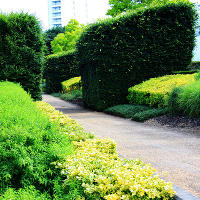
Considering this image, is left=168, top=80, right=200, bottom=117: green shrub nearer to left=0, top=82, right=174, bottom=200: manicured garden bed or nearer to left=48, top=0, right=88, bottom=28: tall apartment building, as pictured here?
left=0, top=82, right=174, bottom=200: manicured garden bed

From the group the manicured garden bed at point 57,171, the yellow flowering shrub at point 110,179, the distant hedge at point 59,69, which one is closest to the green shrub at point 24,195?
→ the manicured garden bed at point 57,171

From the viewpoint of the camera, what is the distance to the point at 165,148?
589cm

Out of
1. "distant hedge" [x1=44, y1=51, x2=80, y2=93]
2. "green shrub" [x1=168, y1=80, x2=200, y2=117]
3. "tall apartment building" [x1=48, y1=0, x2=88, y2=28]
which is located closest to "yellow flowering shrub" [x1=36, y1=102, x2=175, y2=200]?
"green shrub" [x1=168, y1=80, x2=200, y2=117]

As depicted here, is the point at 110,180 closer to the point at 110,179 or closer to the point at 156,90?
the point at 110,179

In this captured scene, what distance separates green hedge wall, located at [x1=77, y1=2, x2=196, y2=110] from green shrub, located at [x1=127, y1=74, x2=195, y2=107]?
3.38 feet

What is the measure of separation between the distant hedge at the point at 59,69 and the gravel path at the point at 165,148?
18993mm

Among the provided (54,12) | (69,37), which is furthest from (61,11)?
(69,37)

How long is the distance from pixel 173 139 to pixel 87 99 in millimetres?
9045

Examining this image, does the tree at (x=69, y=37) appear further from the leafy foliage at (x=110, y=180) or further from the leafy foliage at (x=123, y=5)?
the leafy foliage at (x=110, y=180)

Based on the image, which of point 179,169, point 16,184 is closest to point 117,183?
point 16,184

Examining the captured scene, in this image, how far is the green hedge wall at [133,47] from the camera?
13500mm

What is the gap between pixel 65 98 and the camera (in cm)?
2125

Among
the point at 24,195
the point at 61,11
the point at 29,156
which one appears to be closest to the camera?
the point at 24,195

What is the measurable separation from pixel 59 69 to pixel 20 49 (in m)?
15.5
